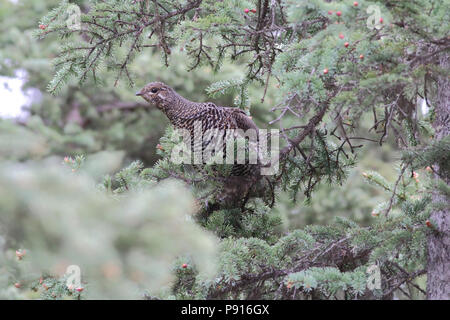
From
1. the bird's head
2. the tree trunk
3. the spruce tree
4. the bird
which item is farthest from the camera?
the bird's head

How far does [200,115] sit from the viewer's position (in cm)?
391

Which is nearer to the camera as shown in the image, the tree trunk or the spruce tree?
the spruce tree

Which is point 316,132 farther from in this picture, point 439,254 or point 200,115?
point 439,254

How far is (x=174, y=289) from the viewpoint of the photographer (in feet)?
8.59

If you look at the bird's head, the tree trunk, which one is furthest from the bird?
the tree trunk

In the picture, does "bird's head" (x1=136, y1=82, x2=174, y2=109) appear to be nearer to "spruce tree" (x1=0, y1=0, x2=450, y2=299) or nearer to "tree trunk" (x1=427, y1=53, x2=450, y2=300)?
"spruce tree" (x1=0, y1=0, x2=450, y2=299)

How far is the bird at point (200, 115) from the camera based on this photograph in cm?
379

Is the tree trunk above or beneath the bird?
beneath

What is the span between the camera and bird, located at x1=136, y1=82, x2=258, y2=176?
149 inches

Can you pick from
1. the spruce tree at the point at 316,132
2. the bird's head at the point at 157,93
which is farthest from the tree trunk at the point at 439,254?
the bird's head at the point at 157,93

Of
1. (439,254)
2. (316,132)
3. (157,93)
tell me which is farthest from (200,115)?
(439,254)

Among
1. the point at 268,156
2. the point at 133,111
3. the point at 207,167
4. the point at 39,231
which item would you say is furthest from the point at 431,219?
the point at 133,111

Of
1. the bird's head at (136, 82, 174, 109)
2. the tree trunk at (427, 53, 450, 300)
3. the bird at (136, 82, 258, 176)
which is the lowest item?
the tree trunk at (427, 53, 450, 300)

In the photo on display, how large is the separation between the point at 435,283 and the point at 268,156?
1.21 m
